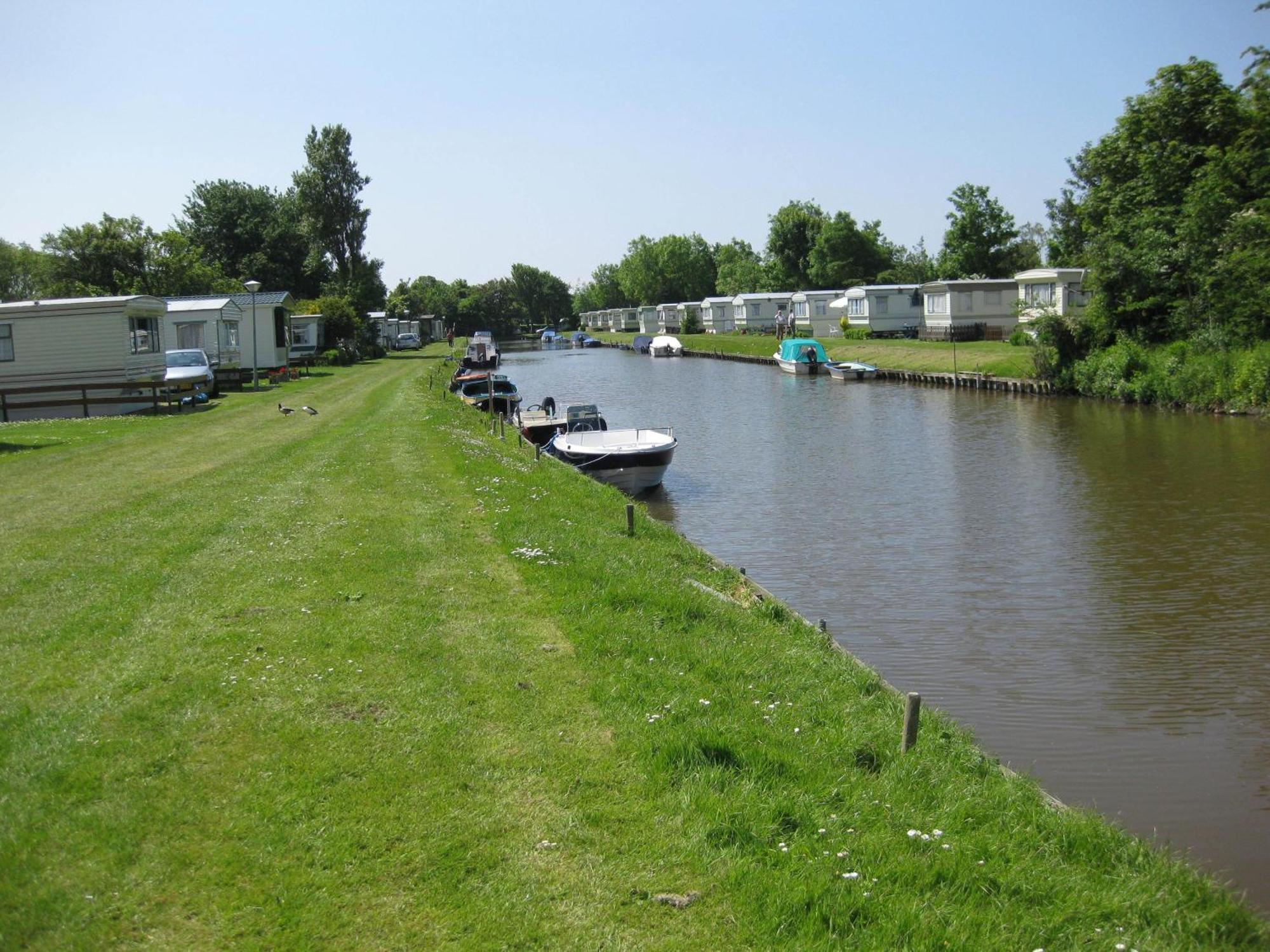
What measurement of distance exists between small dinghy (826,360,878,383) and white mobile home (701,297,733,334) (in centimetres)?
5072

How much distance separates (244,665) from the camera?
8.17m

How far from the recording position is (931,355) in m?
62.3

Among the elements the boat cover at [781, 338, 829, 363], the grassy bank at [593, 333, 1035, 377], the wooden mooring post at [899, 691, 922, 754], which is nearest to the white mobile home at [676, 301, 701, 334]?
the grassy bank at [593, 333, 1035, 377]

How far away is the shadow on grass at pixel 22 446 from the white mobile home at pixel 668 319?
102m

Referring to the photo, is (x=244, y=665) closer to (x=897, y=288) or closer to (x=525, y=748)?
(x=525, y=748)

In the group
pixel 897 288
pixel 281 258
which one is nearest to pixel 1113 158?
pixel 897 288

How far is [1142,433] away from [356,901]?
33448 millimetres

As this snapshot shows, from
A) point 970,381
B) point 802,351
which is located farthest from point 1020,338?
point 802,351

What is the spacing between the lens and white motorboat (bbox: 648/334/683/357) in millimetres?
97188

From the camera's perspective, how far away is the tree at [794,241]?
4889 inches

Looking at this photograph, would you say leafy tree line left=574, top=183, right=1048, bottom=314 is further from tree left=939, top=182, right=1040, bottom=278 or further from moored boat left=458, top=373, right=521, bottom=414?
moored boat left=458, top=373, right=521, bottom=414

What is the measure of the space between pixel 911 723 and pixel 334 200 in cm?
8742

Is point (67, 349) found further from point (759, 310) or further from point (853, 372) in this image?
point (759, 310)

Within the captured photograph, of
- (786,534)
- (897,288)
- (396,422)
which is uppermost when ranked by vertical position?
(897,288)
